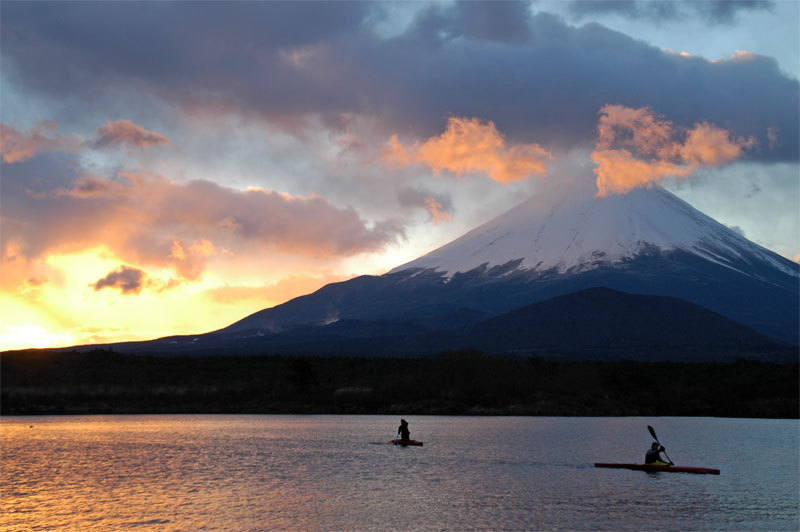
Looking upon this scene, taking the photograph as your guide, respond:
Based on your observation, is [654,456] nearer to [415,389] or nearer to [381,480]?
[381,480]

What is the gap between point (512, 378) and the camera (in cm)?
10156

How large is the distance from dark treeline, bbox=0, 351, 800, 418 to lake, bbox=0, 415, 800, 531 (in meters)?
21.6

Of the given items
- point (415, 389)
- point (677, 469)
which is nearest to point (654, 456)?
point (677, 469)

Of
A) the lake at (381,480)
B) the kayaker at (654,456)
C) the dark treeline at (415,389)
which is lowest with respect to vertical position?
the lake at (381,480)

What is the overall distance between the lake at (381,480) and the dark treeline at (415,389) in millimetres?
21560

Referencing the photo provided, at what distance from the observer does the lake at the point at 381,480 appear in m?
33.6

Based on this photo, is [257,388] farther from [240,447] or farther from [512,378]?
[240,447]

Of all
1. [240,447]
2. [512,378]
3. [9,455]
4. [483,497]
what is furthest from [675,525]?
[512,378]

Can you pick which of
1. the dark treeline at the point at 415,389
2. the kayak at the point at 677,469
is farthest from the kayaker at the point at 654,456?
the dark treeline at the point at 415,389

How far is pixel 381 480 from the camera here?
43125mm

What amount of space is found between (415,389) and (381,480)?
5672 centimetres

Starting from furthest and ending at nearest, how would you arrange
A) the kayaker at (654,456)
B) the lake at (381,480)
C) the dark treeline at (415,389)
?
the dark treeline at (415,389)
the kayaker at (654,456)
the lake at (381,480)

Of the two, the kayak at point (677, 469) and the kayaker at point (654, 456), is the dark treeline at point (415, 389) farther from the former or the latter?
the kayak at point (677, 469)

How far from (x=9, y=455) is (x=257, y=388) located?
1908 inches
